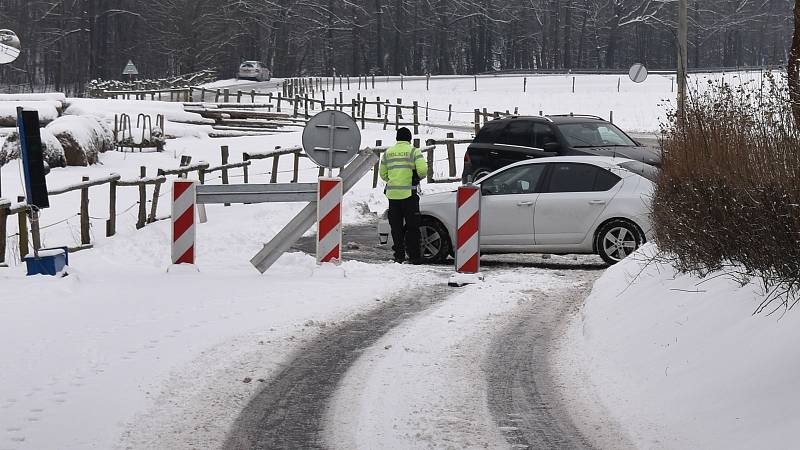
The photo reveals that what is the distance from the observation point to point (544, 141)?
20938 mm

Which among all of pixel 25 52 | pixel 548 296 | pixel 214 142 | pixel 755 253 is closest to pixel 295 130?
pixel 214 142

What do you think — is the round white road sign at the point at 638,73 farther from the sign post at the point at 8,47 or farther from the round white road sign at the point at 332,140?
the sign post at the point at 8,47

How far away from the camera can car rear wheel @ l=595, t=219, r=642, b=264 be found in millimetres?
14688

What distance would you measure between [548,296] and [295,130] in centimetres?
3433

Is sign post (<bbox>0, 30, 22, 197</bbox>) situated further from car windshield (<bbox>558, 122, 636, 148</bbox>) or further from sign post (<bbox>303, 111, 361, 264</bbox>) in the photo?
car windshield (<bbox>558, 122, 636, 148</bbox>)

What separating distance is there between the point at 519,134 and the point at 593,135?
4.55 feet

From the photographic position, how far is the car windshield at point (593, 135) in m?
20.5

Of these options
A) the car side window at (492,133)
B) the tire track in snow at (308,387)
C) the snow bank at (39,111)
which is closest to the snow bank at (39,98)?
the snow bank at (39,111)

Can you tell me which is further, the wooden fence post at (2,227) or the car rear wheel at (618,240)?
the wooden fence post at (2,227)

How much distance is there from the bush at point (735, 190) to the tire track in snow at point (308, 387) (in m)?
2.60

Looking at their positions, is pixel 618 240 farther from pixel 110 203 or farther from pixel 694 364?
pixel 110 203

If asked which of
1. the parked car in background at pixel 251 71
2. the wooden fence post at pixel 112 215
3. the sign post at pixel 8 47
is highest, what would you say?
the sign post at pixel 8 47

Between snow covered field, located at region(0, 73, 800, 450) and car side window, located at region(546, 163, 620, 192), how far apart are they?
61.6 inches

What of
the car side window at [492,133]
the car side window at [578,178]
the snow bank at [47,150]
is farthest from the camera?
the snow bank at [47,150]
